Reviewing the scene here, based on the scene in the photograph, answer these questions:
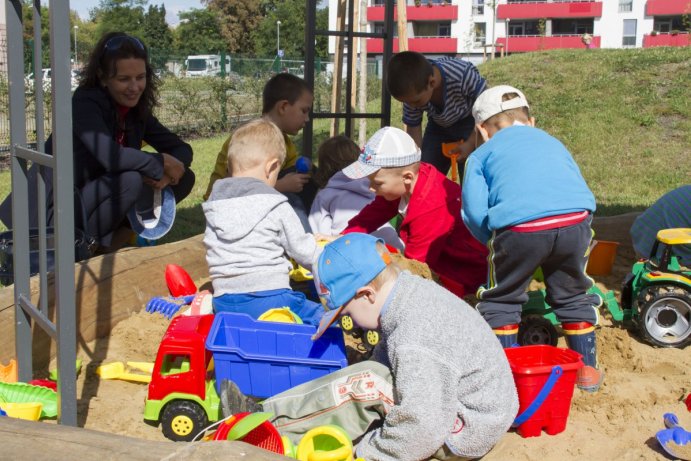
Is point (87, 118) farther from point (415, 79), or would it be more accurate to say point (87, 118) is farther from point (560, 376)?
point (560, 376)

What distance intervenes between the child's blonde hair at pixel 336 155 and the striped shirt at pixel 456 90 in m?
0.67

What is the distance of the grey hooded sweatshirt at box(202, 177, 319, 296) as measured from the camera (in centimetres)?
331

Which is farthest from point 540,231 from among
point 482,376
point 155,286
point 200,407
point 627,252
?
point 627,252

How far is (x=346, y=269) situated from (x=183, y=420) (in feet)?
2.71

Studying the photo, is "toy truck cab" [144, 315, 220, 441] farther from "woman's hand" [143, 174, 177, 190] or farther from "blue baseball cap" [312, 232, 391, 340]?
"woman's hand" [143, 174, 177, 190]

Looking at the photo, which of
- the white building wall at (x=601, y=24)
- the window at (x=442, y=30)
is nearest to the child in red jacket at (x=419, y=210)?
the white building wall at (x=601, y=24)

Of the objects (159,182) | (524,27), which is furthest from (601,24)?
(159,182)

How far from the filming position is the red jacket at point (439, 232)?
402 centimetres

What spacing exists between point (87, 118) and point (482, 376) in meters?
2.83

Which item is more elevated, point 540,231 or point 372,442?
point 540,231

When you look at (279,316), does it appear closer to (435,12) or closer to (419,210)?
(419,210)

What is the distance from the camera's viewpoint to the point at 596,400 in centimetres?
300

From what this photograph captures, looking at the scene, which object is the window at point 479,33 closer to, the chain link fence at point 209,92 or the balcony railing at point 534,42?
the balcony railing at point 534,42

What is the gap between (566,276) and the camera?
3.27m
